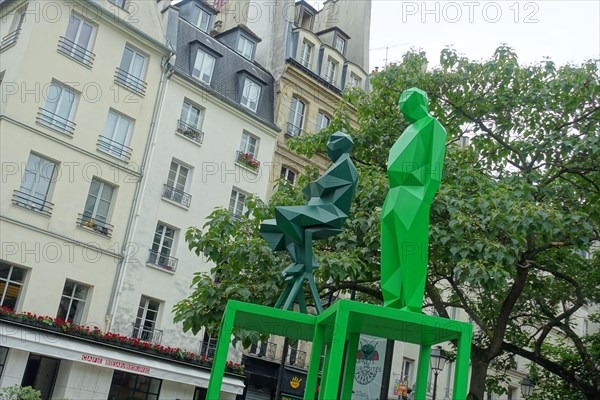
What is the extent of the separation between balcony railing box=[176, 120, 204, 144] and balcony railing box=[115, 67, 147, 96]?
205 centimetres

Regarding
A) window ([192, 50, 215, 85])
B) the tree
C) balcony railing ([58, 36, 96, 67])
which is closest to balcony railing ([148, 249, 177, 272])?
balcony railing ([58, 36, 96, 67])

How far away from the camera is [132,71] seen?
27.3 m

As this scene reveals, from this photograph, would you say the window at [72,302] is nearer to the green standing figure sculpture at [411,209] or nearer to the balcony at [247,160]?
the balcony at [247,160]

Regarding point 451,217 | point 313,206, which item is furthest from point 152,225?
point 313,206

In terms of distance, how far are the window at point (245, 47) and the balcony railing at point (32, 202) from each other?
13042 millimetres

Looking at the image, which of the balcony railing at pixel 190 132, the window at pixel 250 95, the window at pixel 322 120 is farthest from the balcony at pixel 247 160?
the window at pixel 322 120

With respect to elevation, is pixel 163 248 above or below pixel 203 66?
below

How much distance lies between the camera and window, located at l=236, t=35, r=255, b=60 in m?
33.4

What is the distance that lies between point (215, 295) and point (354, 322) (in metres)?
7.00

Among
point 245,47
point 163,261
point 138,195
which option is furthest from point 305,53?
point 163,261

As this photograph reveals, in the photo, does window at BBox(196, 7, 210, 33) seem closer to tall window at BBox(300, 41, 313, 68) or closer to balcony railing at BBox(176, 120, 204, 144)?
tall window at BBox(300, 41, 313, 68)

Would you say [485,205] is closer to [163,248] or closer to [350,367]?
[350,367]

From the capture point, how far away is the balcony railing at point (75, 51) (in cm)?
2500

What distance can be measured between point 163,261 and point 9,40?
9.80 m
